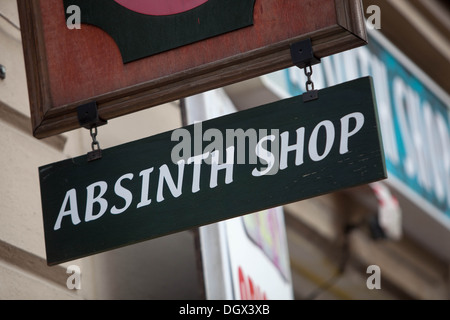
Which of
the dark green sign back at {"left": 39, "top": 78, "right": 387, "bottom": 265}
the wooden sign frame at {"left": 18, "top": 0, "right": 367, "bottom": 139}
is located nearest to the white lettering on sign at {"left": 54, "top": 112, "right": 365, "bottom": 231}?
the dark green sign back at {"left": 39, "top": 78, "right": 387, "bottom": 265}

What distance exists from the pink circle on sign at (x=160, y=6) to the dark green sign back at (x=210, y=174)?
1.21 ft

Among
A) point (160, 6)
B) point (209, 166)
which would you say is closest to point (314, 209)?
point (160, 6)

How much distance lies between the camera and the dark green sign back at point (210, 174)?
2816 mm

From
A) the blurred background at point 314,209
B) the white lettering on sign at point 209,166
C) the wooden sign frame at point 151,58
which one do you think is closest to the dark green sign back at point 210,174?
the white lettering on sign at point 209,166

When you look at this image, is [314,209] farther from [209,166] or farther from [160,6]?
[209,166]

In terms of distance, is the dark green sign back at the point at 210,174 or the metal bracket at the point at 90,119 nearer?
the dark green sign back at the point at 210,174

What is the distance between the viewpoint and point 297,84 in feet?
19.1

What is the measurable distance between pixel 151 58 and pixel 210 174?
411mm

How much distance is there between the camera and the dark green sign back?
111 inches

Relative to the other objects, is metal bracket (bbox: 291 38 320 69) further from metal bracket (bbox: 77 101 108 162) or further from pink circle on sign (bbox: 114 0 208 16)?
metal bracket (bbox: 77 101 108 162)

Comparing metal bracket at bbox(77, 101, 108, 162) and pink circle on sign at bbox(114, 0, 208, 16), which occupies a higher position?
pink circle on sign at bbox(114, 0, 208, 16)

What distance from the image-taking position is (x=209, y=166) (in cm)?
294

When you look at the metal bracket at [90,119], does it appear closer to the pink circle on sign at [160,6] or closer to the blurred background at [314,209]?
the pink circle on sign at [160,6]

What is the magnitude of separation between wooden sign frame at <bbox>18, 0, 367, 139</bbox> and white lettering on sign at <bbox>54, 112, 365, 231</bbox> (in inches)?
6.6
